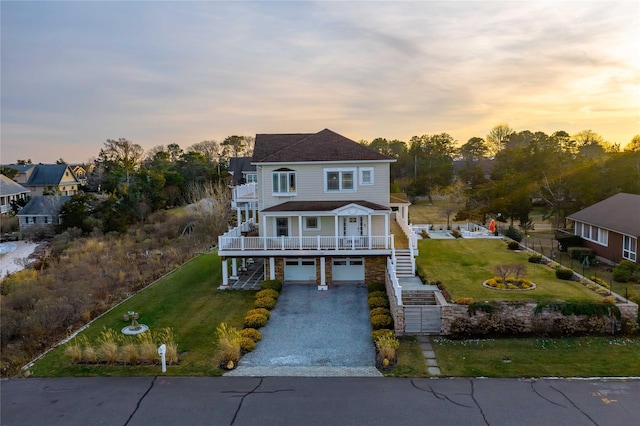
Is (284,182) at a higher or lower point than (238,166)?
lower

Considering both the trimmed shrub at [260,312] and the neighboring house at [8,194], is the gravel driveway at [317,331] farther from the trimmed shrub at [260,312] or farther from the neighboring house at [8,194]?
the neighboring house at [8,194]

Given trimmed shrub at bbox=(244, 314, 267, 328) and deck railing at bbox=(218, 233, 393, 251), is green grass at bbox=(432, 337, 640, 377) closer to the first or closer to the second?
trimmed shrub at bbox=(244, 314, 267, 328)

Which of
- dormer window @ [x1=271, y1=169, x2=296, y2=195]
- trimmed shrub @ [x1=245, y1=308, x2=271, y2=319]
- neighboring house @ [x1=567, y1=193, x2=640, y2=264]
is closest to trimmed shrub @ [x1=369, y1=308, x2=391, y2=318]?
trimmed shrub @ [x1=245, y1=308, x2=271, y2=319]

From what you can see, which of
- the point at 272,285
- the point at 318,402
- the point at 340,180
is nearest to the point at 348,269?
the point at 272,285

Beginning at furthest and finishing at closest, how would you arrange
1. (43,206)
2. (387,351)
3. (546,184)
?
(43,206)
(546,184)
(387,351)

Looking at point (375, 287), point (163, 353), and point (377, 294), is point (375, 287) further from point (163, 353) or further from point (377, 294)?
point (163, 353)

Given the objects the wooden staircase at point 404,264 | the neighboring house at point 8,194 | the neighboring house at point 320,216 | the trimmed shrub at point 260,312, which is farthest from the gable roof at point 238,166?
the trimmed shrub at point 260,312
